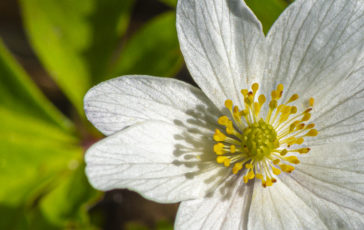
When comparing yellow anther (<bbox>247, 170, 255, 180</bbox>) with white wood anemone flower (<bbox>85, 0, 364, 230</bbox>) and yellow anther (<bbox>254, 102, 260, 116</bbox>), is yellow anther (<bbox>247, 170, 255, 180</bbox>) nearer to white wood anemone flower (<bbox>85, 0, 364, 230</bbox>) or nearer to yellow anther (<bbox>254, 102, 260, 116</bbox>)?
white wood anemone flower (<bbox>85, 0, 364, 230</bbox>)

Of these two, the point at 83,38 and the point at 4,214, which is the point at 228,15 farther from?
the point at 4,214

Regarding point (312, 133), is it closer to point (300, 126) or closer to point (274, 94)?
point (300, 126)

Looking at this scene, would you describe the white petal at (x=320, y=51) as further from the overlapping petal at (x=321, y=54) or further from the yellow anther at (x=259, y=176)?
the yellow anther at (x=259, y=176)

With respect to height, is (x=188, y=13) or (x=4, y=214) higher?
(x=188, y=13)

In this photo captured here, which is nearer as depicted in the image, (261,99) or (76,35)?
(261,99)

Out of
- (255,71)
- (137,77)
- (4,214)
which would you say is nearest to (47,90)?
(4,214)

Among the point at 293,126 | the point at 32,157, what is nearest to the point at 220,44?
the point at 293,126

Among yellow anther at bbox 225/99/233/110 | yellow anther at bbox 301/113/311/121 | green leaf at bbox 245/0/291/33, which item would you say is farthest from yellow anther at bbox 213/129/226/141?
green leaf at bbox 245/0/291/33
